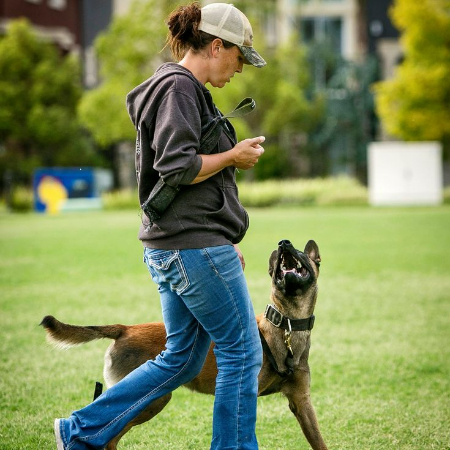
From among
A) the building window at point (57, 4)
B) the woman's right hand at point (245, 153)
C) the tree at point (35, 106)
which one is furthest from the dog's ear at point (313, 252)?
the building window at point (57, 4)

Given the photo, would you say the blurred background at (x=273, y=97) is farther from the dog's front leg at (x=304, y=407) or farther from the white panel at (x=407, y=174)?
the dog's front leg at (x=304, y=407)

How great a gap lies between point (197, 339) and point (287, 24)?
127 ft

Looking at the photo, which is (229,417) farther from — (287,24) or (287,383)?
(287,24)

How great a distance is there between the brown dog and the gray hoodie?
681mm

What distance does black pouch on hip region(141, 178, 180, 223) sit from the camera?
Answer: 9.56 feet

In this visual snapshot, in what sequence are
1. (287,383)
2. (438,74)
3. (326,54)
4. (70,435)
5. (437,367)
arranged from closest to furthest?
(70,435) → (287,383) → (437,367) → (438,74) → (326,54)

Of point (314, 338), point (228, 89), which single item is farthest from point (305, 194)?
point (314, 338)

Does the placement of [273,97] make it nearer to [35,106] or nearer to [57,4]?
[35,106]

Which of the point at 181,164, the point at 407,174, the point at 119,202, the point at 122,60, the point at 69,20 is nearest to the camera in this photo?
the point at 181,164

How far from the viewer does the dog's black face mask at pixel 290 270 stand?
3.67 meters

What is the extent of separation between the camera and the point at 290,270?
377 centimetres

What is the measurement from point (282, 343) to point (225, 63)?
4.70 ft

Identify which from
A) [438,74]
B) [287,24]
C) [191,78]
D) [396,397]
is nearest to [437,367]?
[396,397]

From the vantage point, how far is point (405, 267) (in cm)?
1166
